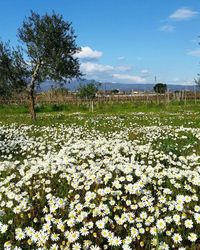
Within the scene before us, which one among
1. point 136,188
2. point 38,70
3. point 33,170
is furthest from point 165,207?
point 38,70

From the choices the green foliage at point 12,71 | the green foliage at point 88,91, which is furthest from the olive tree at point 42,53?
the green foliage at point 88,91

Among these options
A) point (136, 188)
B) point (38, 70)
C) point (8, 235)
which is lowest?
point (8, 235)

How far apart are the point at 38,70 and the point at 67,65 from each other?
2663 millimetres

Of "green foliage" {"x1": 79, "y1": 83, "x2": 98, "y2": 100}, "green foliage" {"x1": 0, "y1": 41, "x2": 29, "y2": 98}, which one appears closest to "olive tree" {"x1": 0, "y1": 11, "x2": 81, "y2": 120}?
"green foliage" {"x1": 0, "y1": 41, "x2": 29, "y2": 98}

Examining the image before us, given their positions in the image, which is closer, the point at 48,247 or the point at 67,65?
the point at 48,247

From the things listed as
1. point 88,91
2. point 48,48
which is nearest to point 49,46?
point 48,48

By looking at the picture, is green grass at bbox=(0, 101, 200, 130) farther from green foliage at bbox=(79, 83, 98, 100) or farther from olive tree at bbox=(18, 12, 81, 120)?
green foliage at bbox=(79, 83, 98, 100)

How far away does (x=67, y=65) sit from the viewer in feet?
104

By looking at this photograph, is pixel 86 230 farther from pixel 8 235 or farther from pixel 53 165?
pixel 53 165

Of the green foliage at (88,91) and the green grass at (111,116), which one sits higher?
the green foliage at (88,91)

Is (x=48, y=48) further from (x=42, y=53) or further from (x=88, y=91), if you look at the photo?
(x=88, y=91)

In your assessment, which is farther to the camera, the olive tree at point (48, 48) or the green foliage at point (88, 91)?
the green foliage at point (88, 91)

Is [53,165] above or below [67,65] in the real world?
below

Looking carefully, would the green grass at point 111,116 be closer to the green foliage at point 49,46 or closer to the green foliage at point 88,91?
the green foliage at point 49,46
